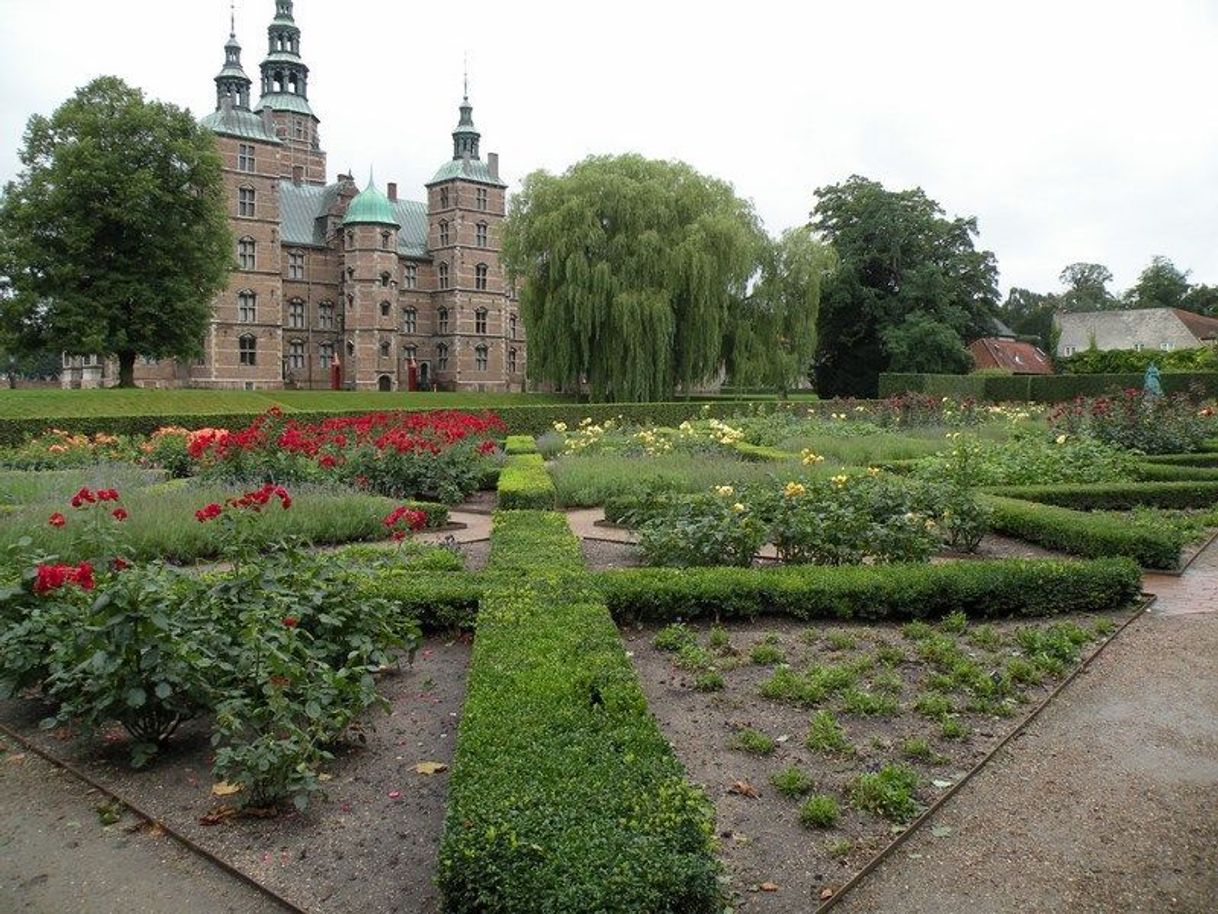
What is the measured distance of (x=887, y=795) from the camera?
3539 mm

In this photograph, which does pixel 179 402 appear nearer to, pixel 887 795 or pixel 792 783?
pixel 792 783

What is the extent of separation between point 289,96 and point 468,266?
52.9 ft

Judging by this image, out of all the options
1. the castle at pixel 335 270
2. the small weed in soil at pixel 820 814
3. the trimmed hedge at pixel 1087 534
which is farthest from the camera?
the castle at pixel 335 270

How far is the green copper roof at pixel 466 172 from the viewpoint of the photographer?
4862cm

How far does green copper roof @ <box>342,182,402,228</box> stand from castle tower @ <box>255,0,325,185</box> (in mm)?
8639

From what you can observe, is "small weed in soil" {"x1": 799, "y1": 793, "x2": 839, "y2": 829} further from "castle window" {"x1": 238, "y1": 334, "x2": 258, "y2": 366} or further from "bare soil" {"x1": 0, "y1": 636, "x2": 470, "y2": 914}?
"castle window" {"x1": 238, "y1": 334, "x2": 258, "y2": 366}

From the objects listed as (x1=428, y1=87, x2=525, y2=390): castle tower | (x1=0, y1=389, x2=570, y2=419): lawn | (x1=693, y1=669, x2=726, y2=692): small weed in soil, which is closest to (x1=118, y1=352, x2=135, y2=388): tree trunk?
(x1=0, y1=389, x2=570, y2=419): lawn

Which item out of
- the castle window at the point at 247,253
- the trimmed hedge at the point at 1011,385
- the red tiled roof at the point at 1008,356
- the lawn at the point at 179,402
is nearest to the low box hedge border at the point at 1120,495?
the lawn at the point at 179,402

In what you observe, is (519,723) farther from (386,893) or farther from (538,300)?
(538,300)

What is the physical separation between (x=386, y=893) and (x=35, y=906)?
3.70 ft

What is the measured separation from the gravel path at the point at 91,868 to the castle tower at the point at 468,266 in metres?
46.5

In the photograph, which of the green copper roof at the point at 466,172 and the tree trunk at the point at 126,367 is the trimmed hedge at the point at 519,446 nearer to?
the tree trunk at the point at 126,367

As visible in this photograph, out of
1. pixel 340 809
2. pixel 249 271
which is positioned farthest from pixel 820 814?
pixel 249 271

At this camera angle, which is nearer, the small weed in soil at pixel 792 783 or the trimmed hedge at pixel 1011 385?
the small weed in soil at pixel 792 783
